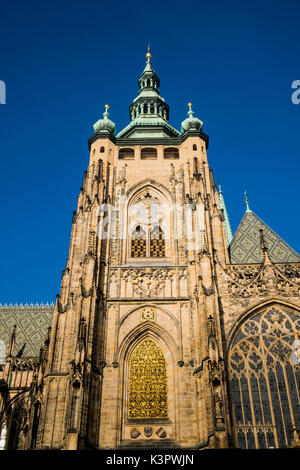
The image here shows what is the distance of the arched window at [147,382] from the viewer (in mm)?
18609

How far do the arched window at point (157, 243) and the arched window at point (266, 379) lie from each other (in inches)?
216

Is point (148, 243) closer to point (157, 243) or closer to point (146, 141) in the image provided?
point (157, 243)

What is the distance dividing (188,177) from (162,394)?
10775 millimetres

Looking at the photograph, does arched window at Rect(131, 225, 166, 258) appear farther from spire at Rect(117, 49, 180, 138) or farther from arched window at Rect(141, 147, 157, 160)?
spire at Rect(117, 49, 180, 138)

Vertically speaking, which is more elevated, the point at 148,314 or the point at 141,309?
the point at 141,309

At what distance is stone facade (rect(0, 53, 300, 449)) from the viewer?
57.3ft

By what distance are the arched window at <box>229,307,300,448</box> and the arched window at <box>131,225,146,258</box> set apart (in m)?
6.07

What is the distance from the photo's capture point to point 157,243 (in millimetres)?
23578

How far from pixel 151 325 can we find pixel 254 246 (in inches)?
260

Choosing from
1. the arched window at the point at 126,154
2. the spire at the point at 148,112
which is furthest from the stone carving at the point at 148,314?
the spire at the point at 148,112

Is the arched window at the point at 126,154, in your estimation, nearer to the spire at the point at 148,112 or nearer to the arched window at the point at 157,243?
the spire at the point at 148,112
